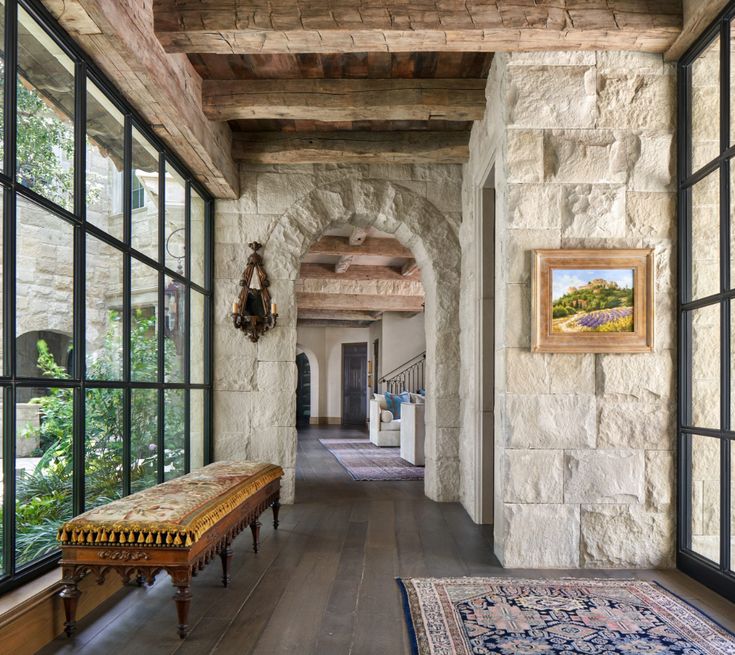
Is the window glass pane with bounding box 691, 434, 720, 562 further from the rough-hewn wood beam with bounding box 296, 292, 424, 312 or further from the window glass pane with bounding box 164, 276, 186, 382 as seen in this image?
the rough-hewn wood beam with bounding box 296, 292, 424, 312

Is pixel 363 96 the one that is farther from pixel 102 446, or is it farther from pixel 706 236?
pixel 102 446

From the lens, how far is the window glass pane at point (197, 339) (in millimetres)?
5203

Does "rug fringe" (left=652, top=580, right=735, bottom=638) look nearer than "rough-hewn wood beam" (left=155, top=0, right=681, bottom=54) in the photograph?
Yes

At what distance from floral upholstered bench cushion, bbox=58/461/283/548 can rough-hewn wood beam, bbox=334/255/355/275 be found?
6.40 metres

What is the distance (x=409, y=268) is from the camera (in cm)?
995

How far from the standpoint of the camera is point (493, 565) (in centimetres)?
369

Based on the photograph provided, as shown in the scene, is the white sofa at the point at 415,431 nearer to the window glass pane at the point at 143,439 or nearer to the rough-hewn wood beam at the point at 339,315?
the window glass pane at the point at 143,439

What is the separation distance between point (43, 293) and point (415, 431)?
5.82 meters

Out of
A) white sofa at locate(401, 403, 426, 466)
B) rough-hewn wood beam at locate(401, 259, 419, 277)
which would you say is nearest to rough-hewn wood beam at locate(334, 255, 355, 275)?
rough-hewn wood beam at locate(401, 259, 419, 277)

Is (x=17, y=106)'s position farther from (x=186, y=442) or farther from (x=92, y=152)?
(x=186, y=442)

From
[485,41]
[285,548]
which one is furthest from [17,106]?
[285,548]

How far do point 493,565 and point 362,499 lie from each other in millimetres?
2142

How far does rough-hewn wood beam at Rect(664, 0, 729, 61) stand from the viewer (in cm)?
315

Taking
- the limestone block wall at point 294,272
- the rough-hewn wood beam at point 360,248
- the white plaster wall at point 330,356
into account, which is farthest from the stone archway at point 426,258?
the white plaster wall at point 330,356
